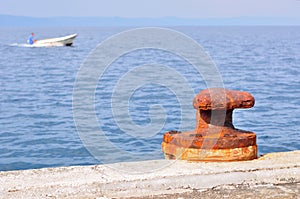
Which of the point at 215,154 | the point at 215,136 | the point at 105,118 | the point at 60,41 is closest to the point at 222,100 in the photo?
the point at 215,136

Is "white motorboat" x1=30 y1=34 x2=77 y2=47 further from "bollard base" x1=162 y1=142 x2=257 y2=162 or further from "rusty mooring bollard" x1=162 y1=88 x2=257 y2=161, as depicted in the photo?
"bollard base" x1=162 y1=142 x2=257 y2=162

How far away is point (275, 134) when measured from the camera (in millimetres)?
13109

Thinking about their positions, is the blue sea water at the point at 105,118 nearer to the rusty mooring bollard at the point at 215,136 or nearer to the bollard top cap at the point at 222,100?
the rusty mooring bollard at the point at 215,136

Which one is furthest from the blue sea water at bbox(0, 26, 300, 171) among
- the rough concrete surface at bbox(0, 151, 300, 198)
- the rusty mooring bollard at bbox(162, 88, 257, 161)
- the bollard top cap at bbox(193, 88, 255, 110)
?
the rough concrete surface at bbox(0, 151, 300, 198)

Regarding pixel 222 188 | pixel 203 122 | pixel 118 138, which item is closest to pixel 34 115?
pixel 118 138

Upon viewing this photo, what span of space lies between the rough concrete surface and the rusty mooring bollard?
0.12 m

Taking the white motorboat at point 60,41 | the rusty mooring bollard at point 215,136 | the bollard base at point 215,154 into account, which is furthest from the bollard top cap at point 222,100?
the white motorboat at point 60,41

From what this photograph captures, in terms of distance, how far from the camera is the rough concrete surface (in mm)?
3662

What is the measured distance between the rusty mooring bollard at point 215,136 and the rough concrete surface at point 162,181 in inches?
4.9

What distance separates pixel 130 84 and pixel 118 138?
35.3 feet

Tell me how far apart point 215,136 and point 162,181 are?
91cm

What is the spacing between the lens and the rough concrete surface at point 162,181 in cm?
366

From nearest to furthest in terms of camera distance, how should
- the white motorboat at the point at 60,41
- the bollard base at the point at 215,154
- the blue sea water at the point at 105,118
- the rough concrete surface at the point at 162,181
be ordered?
the rough concrete surface at the point at 162,181, the bollard base at the point at 215,154, the blue sea water at the point at 105,118, the white motorboat at the point at 60,41

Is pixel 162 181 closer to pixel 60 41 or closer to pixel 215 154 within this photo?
pixel 215 154
